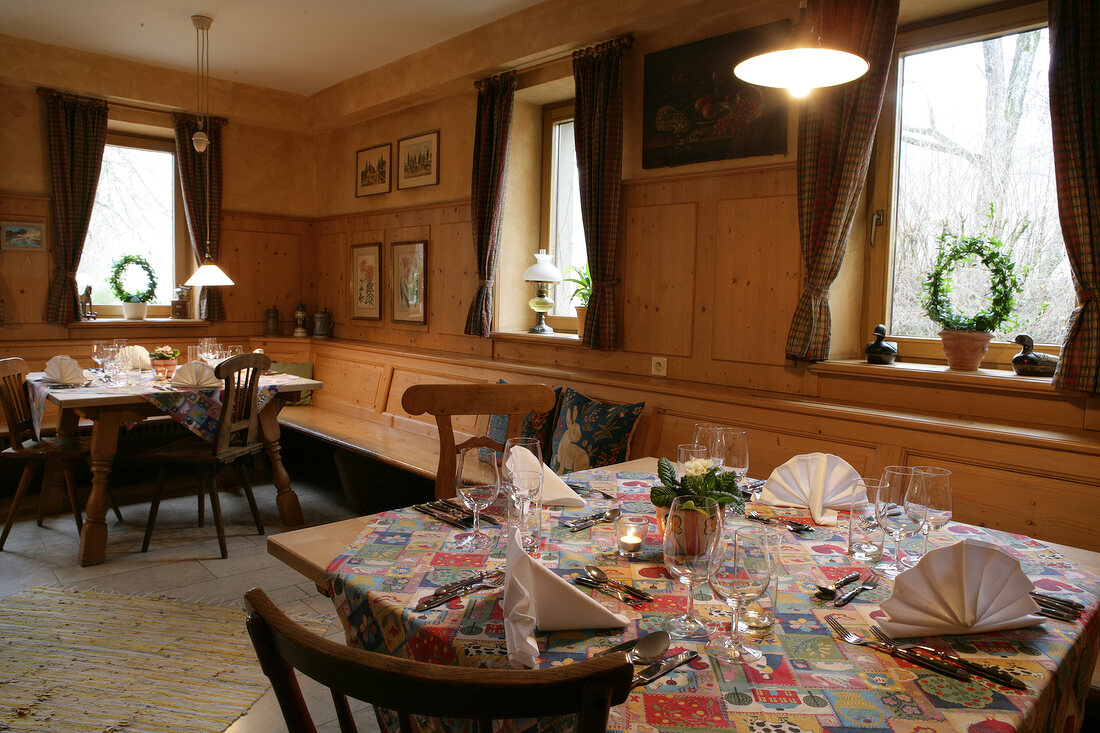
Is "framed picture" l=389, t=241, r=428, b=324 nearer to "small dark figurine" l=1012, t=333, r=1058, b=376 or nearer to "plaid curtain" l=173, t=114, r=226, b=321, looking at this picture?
"plaid curtain" l=173, t=114, r=226, b=321

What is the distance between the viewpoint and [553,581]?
1.18 m

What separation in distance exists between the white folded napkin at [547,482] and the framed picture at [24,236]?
5552 mm

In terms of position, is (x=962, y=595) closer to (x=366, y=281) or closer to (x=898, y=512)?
(x=898, y=512)

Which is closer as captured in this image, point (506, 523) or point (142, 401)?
point (506, 523)

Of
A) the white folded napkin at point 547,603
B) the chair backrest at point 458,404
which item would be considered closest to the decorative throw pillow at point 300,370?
the chair backrest at point 458,404

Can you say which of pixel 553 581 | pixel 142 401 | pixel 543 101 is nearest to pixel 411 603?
pixel 553 581

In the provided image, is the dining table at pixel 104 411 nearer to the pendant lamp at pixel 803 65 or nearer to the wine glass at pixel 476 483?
the wine glass at pixel 476 483

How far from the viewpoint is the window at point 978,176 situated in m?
2.91

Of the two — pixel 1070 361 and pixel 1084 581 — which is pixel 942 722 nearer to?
pixel 1084 581

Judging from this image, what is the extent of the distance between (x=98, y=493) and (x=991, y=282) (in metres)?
4.47

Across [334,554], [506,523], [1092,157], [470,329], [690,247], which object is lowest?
[334,554]

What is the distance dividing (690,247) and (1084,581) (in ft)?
8.35

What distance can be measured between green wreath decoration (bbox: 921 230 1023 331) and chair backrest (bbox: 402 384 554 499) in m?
1.74

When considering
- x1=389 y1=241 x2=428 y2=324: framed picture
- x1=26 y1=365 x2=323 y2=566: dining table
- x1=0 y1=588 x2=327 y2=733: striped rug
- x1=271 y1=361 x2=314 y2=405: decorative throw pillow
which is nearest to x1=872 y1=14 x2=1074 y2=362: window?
x1=0 y1=588 x2=327 y2=733: striped rug
